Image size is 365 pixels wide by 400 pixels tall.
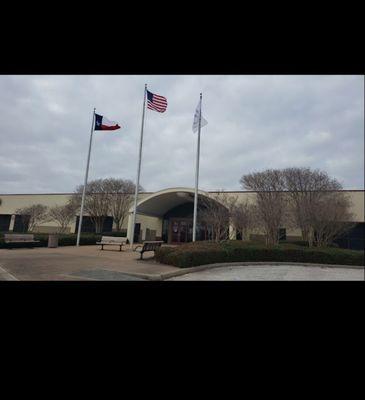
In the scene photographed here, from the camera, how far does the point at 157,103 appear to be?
12539 millimetres

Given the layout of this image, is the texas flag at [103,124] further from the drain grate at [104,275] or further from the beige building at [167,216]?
the drain grate at [104,275]

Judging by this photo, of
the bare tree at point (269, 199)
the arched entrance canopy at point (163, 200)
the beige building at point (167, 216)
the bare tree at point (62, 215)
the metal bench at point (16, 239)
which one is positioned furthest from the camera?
the arched entrance canopy at point (163, 200)

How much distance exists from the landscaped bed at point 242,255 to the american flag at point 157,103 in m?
6.27

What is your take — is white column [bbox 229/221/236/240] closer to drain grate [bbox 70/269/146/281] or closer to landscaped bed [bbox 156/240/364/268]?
landscaped bed [bbox 156/240/364/268]

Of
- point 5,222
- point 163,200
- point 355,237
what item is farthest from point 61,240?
point 355,237

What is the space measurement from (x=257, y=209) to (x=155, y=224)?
35.3 ft

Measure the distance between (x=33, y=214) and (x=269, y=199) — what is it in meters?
11.9

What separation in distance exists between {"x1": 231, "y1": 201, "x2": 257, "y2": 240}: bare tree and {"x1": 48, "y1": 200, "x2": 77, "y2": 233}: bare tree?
33.7 feet

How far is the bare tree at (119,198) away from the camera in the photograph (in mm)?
24031

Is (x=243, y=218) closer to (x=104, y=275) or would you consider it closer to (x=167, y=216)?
(x=104, y=275)

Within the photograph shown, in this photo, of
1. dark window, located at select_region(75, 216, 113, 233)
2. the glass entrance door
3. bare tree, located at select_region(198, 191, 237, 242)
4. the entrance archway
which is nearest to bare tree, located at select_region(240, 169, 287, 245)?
bare tree, located at select_region(198, 191, 237, 242)

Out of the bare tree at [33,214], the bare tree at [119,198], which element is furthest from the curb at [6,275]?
the bare tree at [119,198]
